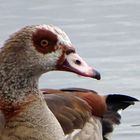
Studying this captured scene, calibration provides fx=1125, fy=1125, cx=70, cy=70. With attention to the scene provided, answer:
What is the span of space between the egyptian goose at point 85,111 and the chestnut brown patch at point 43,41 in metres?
1.88

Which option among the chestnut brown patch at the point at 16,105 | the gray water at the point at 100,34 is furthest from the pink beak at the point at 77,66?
the gray water at the point at 100,34

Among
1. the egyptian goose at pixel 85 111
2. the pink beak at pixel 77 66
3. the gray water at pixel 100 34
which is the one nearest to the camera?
the pink beak at pixel 77 66

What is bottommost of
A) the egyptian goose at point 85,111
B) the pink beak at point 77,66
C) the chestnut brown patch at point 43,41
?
the egyptian goose at point 85,111

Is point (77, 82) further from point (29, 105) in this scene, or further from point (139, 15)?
point (29, 105)

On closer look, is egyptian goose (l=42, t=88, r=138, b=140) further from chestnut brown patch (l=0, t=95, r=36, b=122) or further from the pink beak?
the pink beak

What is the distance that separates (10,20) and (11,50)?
700 centimetres

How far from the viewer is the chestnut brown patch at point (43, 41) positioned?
855 centimetres

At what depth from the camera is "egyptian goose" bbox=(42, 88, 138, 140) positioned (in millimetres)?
10484

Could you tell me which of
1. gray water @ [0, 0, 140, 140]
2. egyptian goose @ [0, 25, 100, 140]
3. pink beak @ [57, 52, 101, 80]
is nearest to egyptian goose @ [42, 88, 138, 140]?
gray water @ [0, 0, 140, 140]

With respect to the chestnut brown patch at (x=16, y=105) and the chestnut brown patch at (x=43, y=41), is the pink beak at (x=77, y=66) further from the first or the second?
the chestnut brown patch at (x=16, y=105)

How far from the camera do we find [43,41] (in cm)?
856

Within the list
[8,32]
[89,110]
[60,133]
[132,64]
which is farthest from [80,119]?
[8,32]

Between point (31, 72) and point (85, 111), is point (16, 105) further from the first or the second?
point (85, 111)

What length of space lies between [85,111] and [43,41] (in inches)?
92.9
